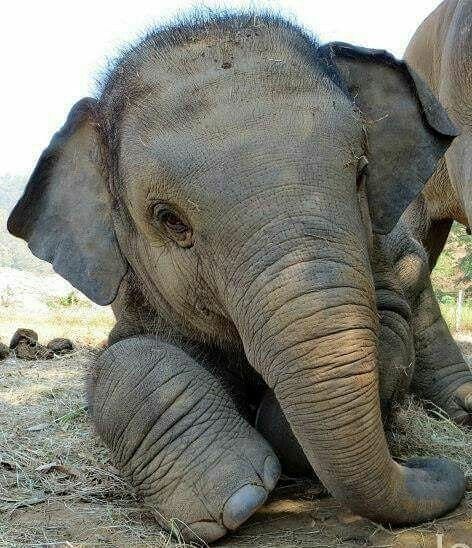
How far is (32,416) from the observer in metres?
6.18

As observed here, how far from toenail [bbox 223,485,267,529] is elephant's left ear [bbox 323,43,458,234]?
1.29 meters

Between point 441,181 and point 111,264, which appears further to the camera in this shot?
point 441,181

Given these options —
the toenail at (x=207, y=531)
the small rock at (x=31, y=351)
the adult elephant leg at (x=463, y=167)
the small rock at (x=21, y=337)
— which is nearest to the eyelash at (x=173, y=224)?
the toenail at (x=207, y=531)

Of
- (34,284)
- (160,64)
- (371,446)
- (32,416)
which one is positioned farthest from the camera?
(34,284)

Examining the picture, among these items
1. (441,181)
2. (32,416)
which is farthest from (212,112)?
(441,181)

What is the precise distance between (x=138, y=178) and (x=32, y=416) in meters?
3.17

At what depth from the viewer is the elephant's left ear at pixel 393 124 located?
3.94 meters

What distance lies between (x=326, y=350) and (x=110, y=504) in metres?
1.66

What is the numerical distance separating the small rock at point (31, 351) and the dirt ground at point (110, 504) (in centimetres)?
347

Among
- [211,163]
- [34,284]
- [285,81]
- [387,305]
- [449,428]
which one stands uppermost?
[285,81]

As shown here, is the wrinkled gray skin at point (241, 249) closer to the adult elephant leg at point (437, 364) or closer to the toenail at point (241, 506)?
the toenail at point (241, 506)

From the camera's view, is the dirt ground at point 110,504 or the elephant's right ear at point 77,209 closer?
the dirt ground at point 110,504

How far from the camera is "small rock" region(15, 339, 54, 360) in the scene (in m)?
9.48

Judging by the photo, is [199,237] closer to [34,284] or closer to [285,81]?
[285,81]
